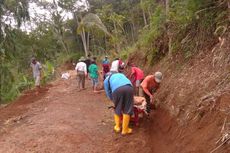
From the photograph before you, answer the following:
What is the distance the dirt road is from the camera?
8.39 metres

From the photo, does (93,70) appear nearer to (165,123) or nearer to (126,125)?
(126,125)

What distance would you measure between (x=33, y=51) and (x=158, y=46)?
986 inches

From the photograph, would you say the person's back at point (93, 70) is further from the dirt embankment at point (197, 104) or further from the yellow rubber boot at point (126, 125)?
the yellow rubber boot at point (126, 125)

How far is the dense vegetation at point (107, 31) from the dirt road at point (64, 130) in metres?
3.08

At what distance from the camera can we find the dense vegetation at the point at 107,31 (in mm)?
10341

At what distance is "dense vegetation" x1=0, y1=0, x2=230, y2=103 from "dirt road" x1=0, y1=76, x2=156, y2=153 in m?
3.08

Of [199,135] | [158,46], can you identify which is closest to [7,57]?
[158,46]

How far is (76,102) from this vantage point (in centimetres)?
1417

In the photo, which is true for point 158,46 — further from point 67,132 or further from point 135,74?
point 67,132

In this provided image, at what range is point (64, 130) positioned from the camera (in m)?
9.59

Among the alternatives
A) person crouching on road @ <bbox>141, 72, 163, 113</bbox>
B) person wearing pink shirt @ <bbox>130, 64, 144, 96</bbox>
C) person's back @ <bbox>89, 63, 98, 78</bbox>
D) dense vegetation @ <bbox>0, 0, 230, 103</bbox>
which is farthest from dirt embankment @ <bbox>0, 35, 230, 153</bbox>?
person's back @ <bbox>89, 63, 98, 78</bbox>

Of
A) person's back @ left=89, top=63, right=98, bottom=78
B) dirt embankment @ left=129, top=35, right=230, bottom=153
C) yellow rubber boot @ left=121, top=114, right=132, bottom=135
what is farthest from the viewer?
person's back @ left=89, top=63, right=98, bottom=78

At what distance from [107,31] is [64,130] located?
2244cm

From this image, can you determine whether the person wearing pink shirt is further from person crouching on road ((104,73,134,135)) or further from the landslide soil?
person crouching on road ((104,73,134,135))
